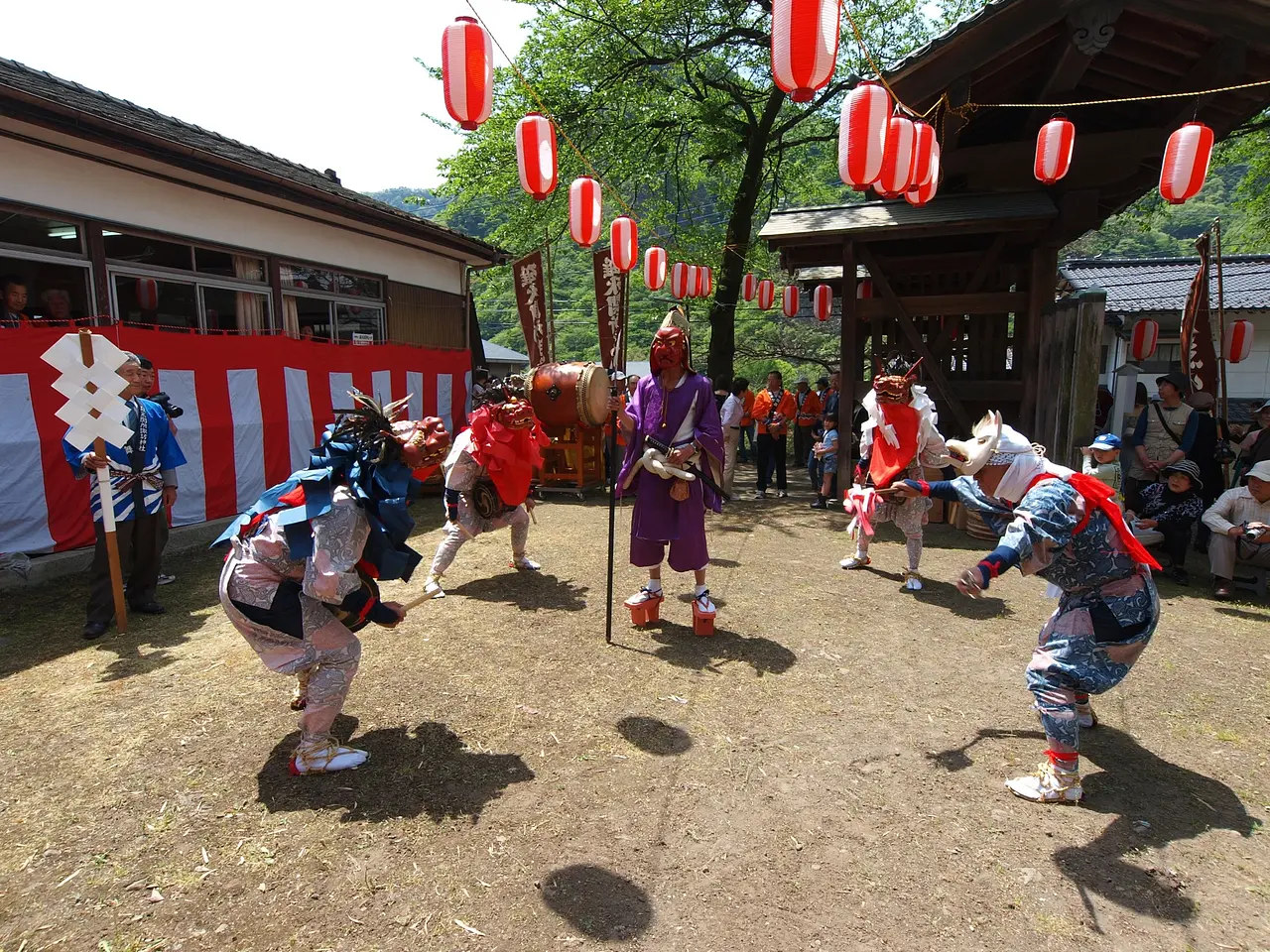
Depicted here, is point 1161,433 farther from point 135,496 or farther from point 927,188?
point 135,496

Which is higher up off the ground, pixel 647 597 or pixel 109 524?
pixel 109 524

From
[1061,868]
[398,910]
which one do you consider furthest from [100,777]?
[1061,868]

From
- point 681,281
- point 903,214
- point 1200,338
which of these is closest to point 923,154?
point 903,214

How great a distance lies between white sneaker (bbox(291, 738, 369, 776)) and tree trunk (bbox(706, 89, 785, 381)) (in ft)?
37.6

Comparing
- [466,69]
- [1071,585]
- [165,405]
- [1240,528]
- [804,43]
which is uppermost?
[466,69]

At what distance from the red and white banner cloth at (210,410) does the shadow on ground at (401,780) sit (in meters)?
2.33

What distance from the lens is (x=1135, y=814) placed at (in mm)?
2840

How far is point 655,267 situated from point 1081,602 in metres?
9.66

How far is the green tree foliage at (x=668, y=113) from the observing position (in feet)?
43.8

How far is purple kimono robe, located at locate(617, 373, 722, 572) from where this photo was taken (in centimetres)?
468

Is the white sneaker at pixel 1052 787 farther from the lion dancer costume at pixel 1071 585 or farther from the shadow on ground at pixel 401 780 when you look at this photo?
the shadow on ground at pixel 401 780

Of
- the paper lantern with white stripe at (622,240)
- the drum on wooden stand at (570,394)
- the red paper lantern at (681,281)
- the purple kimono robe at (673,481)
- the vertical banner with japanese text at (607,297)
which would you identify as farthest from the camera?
the red paper lantern at (681,281)

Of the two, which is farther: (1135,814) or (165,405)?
(165,405)

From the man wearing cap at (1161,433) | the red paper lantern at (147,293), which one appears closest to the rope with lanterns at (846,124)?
the man wearing cap at (1161,433)
